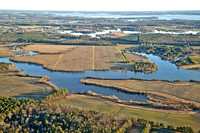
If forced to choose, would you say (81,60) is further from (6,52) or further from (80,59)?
(6,52)

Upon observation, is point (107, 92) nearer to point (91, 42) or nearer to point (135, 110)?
point (135, 110)

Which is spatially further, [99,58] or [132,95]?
[99,58]

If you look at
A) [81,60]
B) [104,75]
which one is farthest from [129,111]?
[81,60]

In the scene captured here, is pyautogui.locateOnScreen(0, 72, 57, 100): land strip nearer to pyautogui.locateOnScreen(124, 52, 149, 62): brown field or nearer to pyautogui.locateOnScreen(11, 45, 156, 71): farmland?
pyautogui.locateOnScreen(11, 45, 156, 71): farmland

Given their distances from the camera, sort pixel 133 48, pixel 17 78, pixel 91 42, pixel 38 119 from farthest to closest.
Answer: pixel 91 42 < pixel 133 48 < pixel 17 78 < pixel 38 119

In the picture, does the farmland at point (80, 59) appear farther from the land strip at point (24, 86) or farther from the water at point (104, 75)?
the land strip at point (24, 86)

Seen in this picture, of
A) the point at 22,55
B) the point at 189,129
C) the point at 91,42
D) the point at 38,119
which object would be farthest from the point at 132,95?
the point at 91,42
